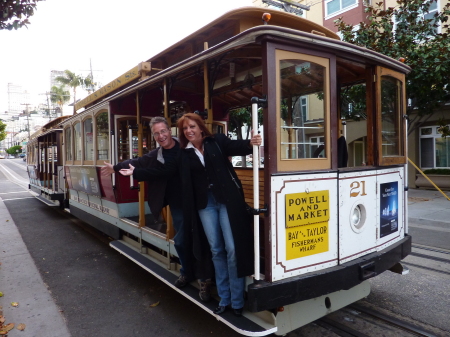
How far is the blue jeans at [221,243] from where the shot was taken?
9.61 feet

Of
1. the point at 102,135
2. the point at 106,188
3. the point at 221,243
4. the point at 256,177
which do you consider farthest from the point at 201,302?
the point at 102,135

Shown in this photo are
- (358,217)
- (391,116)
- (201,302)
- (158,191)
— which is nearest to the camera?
(201,302)

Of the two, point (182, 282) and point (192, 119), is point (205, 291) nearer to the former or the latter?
point (182, 282)

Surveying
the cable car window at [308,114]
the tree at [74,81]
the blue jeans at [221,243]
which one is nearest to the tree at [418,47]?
the cable car window at [308,114]

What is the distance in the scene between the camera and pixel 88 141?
643 cm

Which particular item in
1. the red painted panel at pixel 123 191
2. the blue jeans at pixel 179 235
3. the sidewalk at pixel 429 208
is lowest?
the sidewalk at pixel 429 208

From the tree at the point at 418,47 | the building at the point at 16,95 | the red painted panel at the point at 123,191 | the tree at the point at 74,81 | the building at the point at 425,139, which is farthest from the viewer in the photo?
the building at the point at 16,95

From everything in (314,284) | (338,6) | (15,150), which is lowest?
(314,284)

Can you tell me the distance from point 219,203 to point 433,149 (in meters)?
14.3

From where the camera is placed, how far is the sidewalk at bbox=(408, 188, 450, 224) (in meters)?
8.31

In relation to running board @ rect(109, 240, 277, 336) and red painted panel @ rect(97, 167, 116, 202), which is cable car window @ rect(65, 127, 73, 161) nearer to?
red painted panel @ rect(97, 167, 116, 202)

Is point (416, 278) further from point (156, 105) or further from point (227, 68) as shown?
point (156, 105)

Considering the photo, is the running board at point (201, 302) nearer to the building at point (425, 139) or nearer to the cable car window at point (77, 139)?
the cable car window at point (77, 139)

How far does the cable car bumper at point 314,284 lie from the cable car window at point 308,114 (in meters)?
0.88
